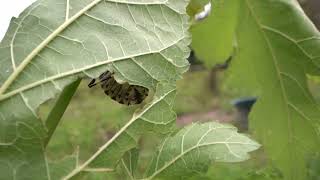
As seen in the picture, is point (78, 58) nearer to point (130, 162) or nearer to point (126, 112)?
point (130, 162)

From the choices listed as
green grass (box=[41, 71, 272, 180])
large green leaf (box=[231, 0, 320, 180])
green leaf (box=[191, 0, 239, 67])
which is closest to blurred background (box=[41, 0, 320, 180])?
green grass (box=[41, 71, 272, 180])

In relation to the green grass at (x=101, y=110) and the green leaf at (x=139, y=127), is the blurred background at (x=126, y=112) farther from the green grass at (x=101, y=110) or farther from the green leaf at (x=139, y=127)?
the green leaf at (x=139, y=127)

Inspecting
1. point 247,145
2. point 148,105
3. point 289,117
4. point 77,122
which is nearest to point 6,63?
point 148,105

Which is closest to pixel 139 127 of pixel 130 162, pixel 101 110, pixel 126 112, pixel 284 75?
pixel 130 162

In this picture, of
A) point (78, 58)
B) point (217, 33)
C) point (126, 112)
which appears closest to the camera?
point (78, 58)

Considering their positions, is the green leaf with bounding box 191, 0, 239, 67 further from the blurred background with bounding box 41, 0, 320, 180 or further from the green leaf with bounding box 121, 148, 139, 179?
the blurred background with bounding box 41, 0, 320, 180
